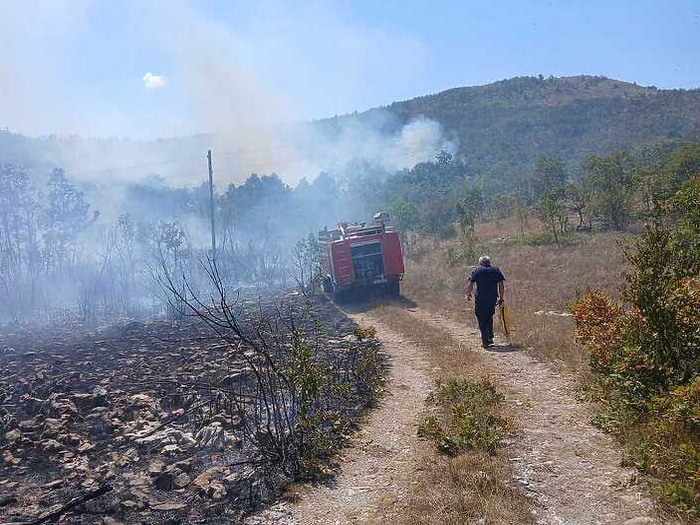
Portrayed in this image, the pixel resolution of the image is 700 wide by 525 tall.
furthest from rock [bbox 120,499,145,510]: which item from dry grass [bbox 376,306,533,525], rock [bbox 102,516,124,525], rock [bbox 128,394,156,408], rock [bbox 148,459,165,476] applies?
rock [bbox 128,394,156,408]

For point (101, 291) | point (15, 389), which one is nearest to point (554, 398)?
point (15, 389)

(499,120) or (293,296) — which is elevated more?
(499,120)

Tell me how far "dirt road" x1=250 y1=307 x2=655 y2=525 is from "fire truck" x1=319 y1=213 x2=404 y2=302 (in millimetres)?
10626

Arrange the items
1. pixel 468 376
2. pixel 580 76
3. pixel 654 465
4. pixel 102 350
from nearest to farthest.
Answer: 1. pixel 654 465
2. pixel 468 376
3. pixel 102 350
4. pixel 580 76

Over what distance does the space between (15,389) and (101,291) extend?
17574mm

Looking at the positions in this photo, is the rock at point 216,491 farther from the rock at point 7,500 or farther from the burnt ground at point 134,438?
the rock at point 7,500

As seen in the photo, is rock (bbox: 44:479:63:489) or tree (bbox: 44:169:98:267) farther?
tree (bbox: 44:169:98:267)

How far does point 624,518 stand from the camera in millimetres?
4059

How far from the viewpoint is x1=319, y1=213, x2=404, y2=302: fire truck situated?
18.4 metres

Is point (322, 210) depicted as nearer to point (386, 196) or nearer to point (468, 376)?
point (386, 196)

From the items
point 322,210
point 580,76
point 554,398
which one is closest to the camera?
point 554,398

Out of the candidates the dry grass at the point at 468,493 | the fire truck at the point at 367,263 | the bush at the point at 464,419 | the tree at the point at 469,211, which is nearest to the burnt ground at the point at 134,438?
the bush at the point at 464,419

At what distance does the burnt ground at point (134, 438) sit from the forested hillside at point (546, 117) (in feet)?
128

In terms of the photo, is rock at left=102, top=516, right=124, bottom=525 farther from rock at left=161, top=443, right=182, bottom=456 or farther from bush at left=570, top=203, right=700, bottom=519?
bush at left=570, top=203, right=700, bottom=519
